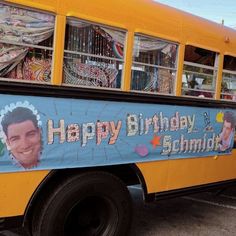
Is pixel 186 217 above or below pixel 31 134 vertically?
below

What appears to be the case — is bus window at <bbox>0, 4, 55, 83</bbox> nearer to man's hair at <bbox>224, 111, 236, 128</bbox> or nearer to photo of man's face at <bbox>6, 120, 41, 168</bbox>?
photo of man's face at <bbox>6, 120, 41, 168</bbox>

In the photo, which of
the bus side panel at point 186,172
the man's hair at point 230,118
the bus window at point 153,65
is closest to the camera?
the bus window at point 153,65

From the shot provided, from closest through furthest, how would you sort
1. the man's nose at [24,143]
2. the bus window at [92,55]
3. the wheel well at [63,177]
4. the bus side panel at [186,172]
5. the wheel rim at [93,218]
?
the man's nose at [24,143] → the wheel well at [63,177] → the bus window at [92,55] → the wheel rim at [93,218] → the bus side panel at [186,172]

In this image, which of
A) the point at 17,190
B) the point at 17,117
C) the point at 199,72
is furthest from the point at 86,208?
the point at 199,72

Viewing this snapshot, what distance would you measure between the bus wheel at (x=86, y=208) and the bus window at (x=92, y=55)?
810mm

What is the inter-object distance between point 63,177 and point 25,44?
112 centimetres

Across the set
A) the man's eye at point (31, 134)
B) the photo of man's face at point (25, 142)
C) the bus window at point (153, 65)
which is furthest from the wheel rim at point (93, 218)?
the bus window at point (153, 65)

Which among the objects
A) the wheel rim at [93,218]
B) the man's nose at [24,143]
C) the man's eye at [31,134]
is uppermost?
the man's eye at [31,134]

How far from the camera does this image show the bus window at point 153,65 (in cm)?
434

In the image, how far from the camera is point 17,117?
3.34 meters

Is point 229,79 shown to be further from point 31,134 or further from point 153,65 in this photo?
point 31,134

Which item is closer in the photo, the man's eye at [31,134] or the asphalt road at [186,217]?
the man's eye at [31,134]

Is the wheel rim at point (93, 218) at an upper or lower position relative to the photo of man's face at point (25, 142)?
lower

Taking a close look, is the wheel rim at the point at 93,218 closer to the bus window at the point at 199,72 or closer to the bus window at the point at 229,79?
the bus window at the point at 199,72
